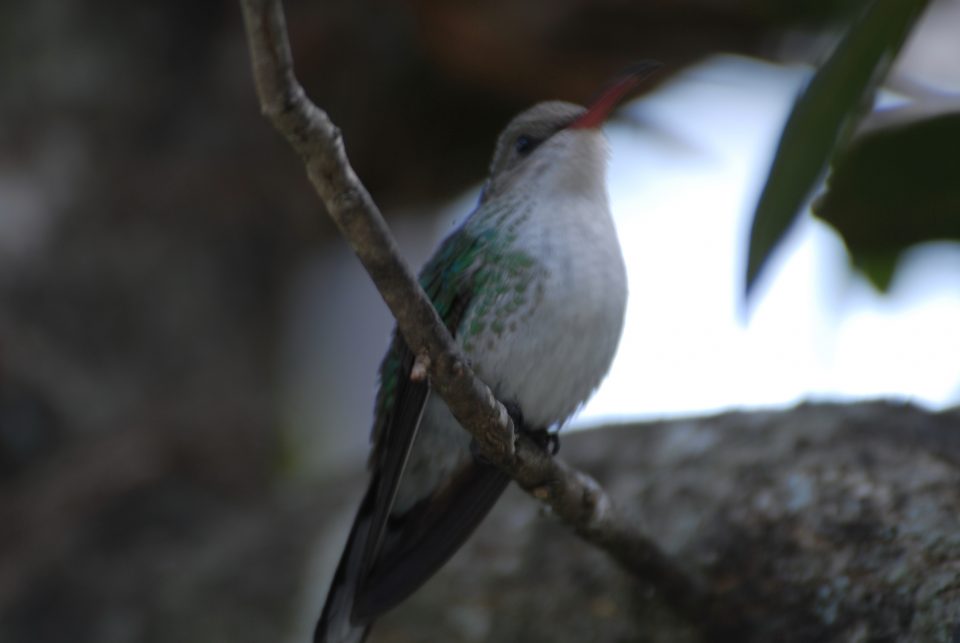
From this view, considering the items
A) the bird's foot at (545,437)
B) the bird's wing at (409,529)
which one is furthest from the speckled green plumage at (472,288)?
the bird's foot at (545,437)

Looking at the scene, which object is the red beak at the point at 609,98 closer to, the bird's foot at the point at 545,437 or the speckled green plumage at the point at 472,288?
the speckled green plumage at the point at 472,288

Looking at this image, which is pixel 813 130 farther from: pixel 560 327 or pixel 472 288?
pixel 472 288

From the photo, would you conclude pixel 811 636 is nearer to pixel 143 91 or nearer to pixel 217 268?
pixel 217 268

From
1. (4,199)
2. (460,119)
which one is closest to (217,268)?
(4,199)

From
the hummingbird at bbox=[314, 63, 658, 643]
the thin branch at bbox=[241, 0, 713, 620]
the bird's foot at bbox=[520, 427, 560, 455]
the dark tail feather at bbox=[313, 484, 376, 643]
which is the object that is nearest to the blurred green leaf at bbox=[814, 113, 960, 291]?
the hummingbird at bbox=[314, 63, 658, 643]

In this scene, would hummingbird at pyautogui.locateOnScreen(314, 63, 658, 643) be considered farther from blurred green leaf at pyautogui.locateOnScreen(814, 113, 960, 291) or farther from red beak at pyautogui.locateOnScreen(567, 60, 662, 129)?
blurred green leaf at pyautogui.locateOnScreen(814, 113, 960, 291)

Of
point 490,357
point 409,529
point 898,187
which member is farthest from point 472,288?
point 898,187
